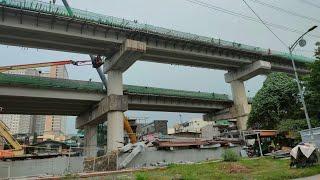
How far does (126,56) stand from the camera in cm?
4369

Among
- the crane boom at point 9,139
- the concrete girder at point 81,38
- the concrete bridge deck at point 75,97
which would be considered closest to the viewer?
the concrete girder at point 81,38

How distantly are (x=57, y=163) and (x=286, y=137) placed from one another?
2344cm

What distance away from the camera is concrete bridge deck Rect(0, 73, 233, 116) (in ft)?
137

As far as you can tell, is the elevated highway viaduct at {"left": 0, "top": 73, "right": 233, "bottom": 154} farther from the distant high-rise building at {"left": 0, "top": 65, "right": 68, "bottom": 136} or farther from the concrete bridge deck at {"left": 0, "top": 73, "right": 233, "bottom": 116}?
the distant high-rise building at {"left": 0, "top": 65, "right": 68, "bottom": 136}

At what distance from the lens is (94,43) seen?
4262 cm

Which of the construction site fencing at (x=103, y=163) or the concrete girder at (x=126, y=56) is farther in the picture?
the concrete girder at (x=126, y=56)

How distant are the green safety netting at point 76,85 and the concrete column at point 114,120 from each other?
332 centimetres

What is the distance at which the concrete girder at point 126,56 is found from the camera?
138ft

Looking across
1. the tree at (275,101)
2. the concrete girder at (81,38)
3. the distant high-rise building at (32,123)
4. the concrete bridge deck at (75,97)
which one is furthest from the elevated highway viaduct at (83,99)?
the distant high-rise building at (32,123)

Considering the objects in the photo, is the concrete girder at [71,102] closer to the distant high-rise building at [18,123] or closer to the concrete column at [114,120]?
the concrete column at [114,120]

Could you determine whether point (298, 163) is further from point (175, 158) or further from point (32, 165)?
point (32, 165)

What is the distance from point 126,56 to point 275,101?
800 inches

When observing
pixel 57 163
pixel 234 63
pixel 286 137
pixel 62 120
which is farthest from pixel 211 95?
pixel 62 120

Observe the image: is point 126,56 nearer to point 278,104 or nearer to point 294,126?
point 278,104
